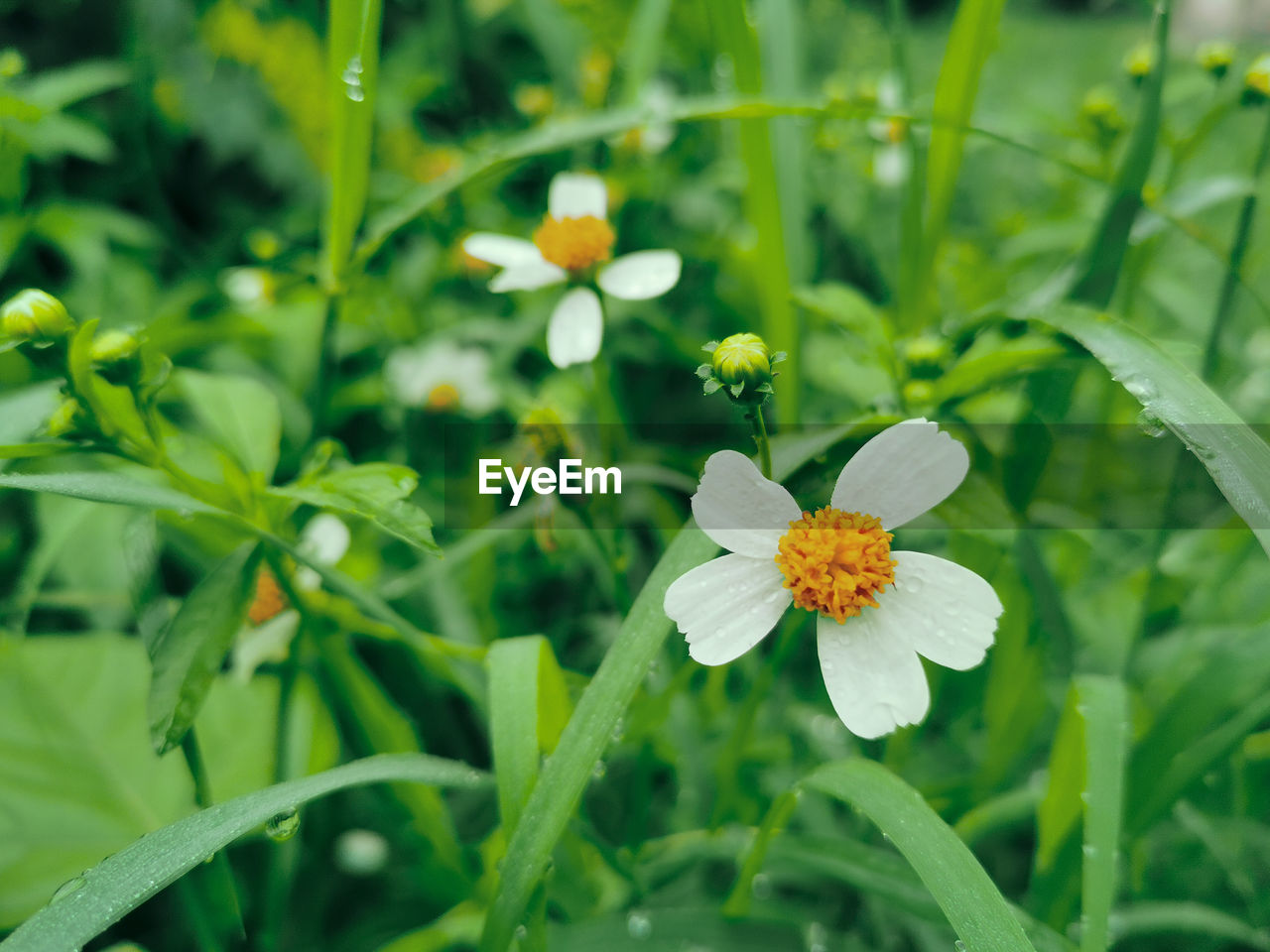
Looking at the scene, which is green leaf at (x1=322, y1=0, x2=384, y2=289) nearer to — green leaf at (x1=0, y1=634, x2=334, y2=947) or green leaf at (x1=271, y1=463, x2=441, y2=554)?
green leaf at (x1=271, y1=463, x2=441, y2=554)

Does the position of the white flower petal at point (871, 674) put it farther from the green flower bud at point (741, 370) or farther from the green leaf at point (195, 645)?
the green leaf at point (195, 645)

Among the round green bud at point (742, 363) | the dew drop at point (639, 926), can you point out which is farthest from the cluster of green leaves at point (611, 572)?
the round green bud at point (742, 363)

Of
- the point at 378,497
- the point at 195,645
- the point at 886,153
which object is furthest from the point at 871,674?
the point at 886,153

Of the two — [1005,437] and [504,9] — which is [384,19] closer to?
[504,9]

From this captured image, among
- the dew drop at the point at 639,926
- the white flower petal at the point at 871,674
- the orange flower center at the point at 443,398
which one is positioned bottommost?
the dew drop at the point at 639,926

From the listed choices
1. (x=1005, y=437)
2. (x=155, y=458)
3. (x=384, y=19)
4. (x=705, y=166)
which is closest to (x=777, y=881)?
(x=1005, y=437)

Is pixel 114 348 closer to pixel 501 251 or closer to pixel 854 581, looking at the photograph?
pixel 501 251
